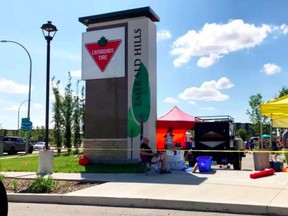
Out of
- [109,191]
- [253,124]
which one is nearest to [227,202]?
[109,191]

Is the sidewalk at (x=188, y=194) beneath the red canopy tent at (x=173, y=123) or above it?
beneath

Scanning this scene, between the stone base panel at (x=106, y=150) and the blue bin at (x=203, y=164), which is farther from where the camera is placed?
the stone base panel at (x=106, y=150)

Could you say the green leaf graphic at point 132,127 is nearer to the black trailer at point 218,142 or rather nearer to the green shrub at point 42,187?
the black trailer at point 218,142

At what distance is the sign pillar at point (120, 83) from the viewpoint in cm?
1786

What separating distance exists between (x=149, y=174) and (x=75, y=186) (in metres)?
3.28

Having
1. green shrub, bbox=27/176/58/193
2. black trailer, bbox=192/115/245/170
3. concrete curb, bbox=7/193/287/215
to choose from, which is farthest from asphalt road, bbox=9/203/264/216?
black trailer, bbox=192/115/245/170

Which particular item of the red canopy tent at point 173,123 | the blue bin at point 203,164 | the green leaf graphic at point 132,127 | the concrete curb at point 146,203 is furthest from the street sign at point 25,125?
the concrete curb at point 146,203

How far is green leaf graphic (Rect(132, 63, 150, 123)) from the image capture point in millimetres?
17828

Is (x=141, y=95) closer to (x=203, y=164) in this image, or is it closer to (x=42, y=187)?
(x=203, y=164)

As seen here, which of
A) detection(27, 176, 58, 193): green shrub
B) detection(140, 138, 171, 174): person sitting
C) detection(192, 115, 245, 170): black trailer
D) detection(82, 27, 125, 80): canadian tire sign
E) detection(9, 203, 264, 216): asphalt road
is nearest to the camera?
detection(9, 203, 264, 216): asphalt road

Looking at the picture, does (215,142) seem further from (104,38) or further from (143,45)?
(104,38)

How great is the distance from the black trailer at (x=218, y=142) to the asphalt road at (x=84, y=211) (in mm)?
8122

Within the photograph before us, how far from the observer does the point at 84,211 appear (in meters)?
8.66

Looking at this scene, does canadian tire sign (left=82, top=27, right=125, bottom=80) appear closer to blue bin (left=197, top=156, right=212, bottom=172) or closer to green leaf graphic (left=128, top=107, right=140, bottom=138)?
green leaf graphic (left=128, top=107, right=140, bottom=138)
